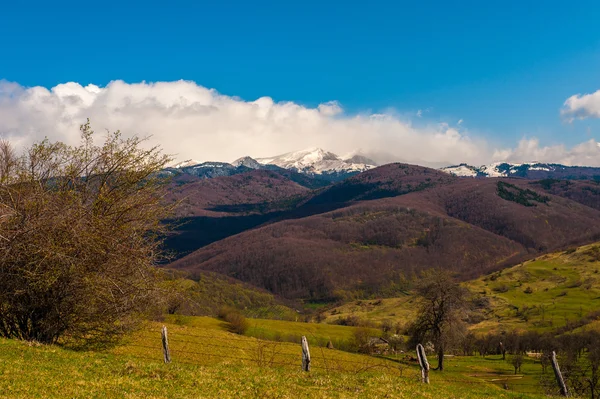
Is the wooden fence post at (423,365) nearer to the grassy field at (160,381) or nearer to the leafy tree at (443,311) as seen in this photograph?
the grassy field at (160,381)

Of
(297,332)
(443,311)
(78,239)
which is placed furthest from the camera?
(297,332)

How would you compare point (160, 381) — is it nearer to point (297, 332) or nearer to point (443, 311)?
point (443, 311)

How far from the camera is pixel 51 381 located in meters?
16.4

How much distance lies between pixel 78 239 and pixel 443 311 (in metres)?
64.0

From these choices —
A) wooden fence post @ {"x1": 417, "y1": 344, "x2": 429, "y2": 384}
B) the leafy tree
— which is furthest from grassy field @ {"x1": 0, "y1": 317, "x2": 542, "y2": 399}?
the leafy tree

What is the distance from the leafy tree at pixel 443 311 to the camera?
2768 inches

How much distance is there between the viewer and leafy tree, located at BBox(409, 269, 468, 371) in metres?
70.3

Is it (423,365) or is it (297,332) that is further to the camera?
(297,332)

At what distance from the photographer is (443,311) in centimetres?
7075

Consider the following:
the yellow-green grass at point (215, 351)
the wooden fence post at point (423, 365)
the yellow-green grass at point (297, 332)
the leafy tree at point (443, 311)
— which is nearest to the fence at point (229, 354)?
the yellow-green grass at point (215, 351)

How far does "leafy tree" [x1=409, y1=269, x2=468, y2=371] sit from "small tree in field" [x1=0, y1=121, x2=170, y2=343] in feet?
186

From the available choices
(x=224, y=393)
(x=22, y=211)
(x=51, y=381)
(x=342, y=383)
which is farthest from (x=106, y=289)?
(x=342, y=383)

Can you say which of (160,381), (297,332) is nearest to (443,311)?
(160,381)

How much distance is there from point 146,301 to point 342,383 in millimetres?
13953
